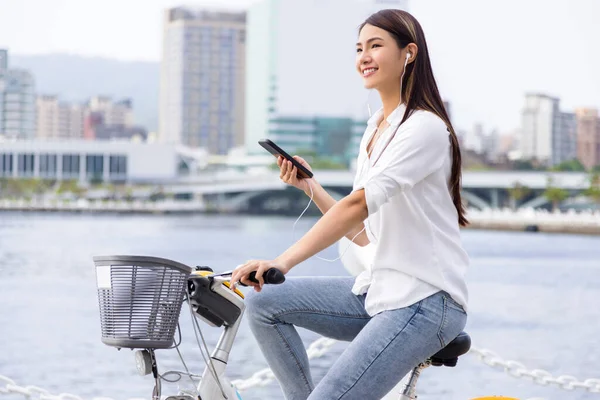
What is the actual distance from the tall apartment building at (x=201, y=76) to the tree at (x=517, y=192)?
67.4m

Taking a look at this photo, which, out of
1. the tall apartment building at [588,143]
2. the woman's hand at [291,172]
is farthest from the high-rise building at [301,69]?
the woman's hand at [291,172]

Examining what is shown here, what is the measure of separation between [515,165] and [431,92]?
87456 millimetres

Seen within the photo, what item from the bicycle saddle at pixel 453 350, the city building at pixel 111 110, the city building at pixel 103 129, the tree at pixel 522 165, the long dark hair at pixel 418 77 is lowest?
the tree at pixel 522 165

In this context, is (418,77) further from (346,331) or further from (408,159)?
(346,331)

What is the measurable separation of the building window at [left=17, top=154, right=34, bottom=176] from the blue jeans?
77.7m

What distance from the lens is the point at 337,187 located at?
225 feet

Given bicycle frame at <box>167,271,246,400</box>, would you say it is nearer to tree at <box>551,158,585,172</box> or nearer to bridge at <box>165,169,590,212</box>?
bridge at <box>165,169,590,212</box>

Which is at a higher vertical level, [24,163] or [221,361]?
[221,361]

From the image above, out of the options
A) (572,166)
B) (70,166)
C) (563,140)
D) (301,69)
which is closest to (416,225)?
(70,166)

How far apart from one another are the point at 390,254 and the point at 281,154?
0.97 feet

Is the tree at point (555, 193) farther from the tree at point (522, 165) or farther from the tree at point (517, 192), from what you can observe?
the tree at point (522, 165)

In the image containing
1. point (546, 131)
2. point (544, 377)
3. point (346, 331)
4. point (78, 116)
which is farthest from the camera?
point (78, 116)

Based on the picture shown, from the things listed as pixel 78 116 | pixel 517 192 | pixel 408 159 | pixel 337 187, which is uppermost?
pixel 78 116

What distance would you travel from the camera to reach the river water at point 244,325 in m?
7.70
